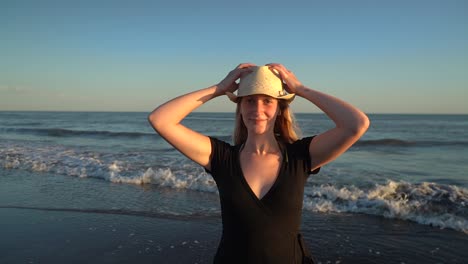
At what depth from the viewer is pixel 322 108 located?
227cm

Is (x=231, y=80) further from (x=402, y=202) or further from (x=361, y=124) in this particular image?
(x=402, y=202)

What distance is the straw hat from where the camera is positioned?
217cm

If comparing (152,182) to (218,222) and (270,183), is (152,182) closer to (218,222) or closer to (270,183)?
(218,222)

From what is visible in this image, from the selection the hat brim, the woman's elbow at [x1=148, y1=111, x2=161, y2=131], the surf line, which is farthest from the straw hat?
the surf line

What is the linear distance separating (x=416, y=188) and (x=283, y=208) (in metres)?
8.55

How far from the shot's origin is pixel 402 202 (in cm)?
817

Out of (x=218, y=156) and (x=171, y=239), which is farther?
(x=171, y=239)

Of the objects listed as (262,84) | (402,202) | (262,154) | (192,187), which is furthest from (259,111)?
(192,187)

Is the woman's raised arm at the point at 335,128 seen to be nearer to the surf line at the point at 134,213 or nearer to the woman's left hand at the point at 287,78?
the woman's left hand at the point at 287,78

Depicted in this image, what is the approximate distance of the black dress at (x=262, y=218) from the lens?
2082 millimetres

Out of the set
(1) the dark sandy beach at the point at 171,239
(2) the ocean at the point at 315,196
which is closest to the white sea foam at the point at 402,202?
(2) the ocean at the point at 315,196

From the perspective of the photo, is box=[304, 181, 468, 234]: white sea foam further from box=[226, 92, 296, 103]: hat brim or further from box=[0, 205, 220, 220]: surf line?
box=[226, 92, 296, 103]: hat brim

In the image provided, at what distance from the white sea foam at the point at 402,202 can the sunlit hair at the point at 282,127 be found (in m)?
6.07

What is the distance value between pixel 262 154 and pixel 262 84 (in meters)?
0.49
